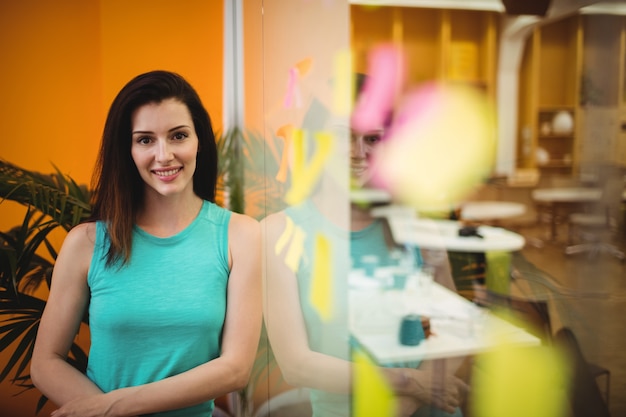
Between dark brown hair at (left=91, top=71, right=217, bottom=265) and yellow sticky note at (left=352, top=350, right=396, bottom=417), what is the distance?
0.77 metres

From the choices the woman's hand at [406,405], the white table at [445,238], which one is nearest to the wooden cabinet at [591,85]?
the white table at [445,238]

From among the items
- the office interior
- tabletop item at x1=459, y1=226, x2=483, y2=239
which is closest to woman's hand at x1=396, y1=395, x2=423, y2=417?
the office interior

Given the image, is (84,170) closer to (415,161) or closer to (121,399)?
(121,399)

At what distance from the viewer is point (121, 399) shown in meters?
1.10

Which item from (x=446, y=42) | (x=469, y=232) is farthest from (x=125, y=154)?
(x=446, y=42)

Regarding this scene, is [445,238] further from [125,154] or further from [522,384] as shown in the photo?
[125,154]

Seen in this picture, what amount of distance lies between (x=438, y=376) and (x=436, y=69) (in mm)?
2984

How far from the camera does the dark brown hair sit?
1.09 m

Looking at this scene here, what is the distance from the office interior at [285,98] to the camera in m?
1.39

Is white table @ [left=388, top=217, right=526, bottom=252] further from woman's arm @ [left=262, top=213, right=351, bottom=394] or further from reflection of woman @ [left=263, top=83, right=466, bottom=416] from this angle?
woman's arm @ [left=262, top=213, right=351, bottom=394]

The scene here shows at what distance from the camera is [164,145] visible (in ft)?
3.59

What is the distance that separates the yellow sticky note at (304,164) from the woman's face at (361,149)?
0.08 meters

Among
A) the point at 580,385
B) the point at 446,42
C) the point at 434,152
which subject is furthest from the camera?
the point at 446,42

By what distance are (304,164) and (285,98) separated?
0.69 feet
